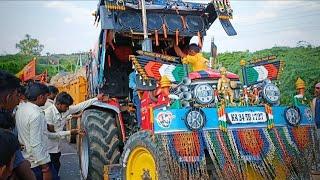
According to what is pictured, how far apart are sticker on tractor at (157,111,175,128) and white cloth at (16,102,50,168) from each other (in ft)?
4.17

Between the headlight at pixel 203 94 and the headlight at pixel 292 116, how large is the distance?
108 centimetres

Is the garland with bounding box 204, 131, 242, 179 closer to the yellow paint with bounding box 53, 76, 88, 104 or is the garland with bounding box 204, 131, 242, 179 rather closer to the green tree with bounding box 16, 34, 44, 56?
the yellow paint with bounding box 53, 76, 88, 104

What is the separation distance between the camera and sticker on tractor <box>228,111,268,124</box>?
491cm

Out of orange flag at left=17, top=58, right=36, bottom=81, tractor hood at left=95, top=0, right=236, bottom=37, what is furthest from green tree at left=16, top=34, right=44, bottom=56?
tractor hood at left=95, top=0, right=236, bottom=37

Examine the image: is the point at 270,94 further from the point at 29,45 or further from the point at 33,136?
the point at 29,45

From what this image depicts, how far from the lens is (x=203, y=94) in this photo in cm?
484

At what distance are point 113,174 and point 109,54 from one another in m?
2.28

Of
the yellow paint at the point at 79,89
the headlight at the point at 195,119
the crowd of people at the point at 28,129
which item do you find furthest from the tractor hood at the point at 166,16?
the yellow paint at the point at 79,89

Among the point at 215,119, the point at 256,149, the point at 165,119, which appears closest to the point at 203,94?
the point at 215,119

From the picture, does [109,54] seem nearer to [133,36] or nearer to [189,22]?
[133,36]

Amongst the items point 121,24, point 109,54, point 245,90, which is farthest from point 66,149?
point 245,90

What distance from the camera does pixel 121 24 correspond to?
636cm

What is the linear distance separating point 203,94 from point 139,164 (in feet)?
3.88

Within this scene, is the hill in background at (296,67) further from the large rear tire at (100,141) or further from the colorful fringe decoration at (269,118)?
the colorful fringe decoration at (269,118)
